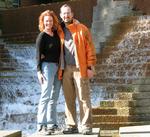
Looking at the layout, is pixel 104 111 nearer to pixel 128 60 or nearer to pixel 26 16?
pixel 128 60

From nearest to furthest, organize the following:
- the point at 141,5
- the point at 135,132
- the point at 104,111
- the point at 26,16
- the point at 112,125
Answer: the point at 135,132 < the point at 112,125 < the point at 104,111 < the point at 141,5 < the point at 26,16

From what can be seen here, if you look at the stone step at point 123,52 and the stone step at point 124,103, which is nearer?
the stone step at point 124,103

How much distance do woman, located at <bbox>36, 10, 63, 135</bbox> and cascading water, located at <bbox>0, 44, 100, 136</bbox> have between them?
342cm

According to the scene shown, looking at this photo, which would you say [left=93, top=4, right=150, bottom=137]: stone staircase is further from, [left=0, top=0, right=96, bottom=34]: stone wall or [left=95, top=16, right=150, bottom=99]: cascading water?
[left=0, top=0, right=96, bottom=34]: stone wall

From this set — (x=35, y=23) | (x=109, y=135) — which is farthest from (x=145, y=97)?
(x=35, y=23)

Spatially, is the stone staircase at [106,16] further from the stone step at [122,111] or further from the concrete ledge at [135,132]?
the concrete ledge at [135,132]

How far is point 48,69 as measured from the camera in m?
7.29

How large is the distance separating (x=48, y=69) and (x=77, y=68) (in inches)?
16.7

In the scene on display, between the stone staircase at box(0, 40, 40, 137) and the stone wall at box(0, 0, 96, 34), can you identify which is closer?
the stone staircase at box(0, 40, 40, 137)

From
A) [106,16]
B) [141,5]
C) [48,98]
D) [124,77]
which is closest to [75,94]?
[48,98]

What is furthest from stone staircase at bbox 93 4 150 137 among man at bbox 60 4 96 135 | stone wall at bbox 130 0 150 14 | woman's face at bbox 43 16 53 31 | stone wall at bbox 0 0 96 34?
stone wall at bbox 0 0 96 34

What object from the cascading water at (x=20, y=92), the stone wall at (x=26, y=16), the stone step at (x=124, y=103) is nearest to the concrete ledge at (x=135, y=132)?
the stone step at (x=124, y=103)

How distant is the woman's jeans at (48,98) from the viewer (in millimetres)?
7270

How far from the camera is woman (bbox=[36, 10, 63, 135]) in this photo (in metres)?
7.28
